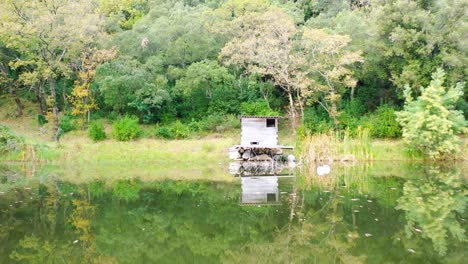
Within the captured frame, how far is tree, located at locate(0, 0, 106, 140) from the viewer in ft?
109

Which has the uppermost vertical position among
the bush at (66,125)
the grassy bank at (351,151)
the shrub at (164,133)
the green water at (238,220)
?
the bush at (66,125)

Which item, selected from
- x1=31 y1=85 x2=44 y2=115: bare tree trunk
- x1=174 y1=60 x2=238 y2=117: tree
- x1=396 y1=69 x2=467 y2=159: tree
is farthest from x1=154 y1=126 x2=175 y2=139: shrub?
x1=396 y1=69 x2=467 y2=159: tree

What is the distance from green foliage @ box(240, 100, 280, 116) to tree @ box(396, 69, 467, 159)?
10034 mm

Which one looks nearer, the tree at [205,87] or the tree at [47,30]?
the tree at [47,30]

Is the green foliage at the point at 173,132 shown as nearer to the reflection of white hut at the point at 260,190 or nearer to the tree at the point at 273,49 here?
the tree at the point at 273,49

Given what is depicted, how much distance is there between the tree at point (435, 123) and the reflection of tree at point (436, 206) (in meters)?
3.84

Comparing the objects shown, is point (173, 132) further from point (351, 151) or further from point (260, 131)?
point (351, 151)

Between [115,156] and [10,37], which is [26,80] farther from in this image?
[115,156]

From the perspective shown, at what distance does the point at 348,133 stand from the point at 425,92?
17.0 feet

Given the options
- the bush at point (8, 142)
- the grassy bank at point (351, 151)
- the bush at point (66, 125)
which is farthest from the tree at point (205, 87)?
the bush at point (8, 142)

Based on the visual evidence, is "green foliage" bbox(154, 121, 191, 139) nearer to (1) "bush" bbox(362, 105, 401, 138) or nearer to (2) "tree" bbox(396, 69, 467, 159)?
(1) "bush" bbox(362, 105, 401, 138)

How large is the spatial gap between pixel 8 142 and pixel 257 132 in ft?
48.9

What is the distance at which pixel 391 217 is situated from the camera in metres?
14.2

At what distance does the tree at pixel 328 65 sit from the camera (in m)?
31.8
